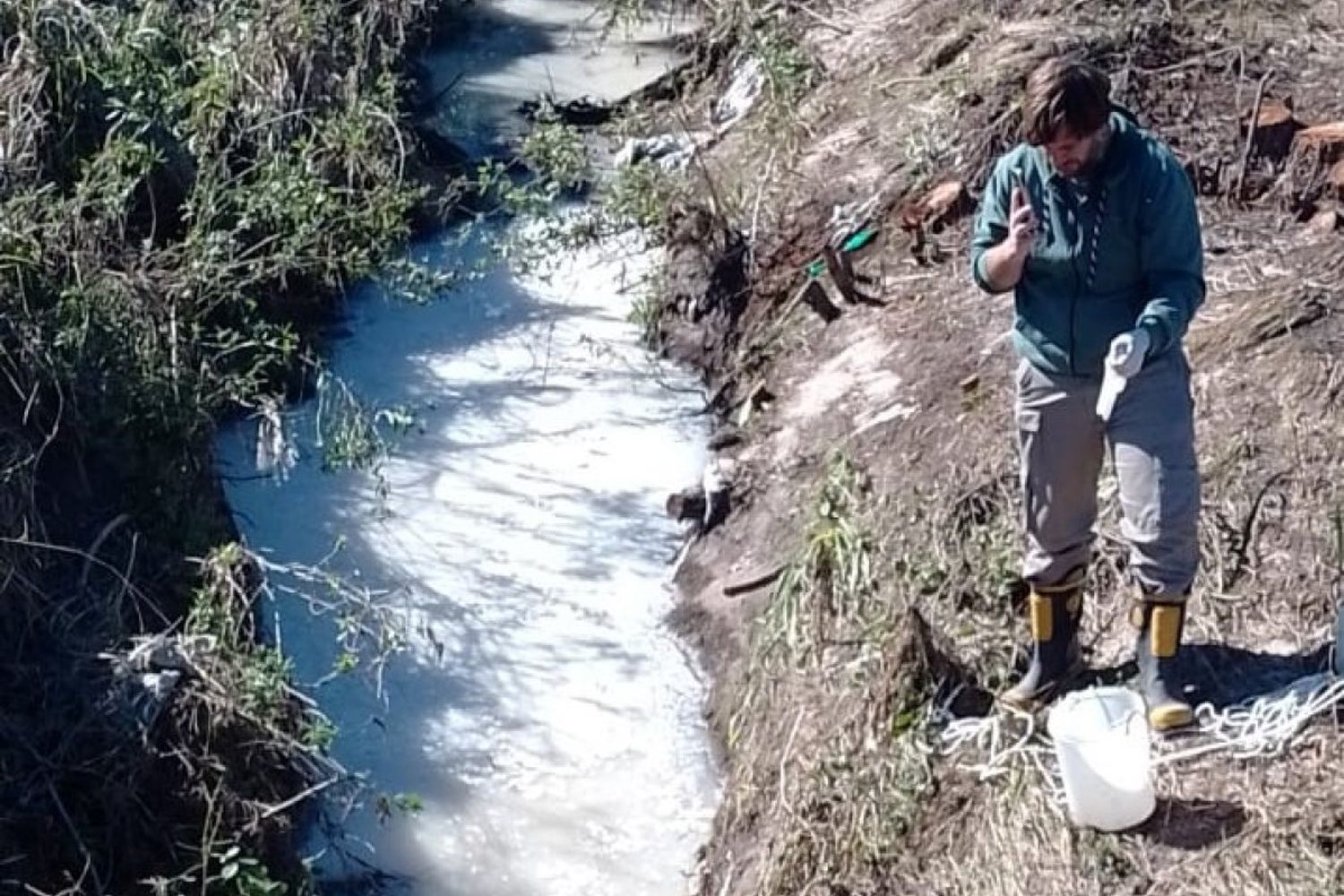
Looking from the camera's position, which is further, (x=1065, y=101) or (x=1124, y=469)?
(x=1124, y=469)

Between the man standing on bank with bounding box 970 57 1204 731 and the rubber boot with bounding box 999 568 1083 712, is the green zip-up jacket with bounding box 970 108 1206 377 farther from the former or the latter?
the rubber boot with bounding box 999 568 1083 712

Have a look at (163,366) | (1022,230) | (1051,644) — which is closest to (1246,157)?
(1051,644)

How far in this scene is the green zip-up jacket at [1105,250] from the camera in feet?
14.4

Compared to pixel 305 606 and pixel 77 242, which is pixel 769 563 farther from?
pixel 77 242

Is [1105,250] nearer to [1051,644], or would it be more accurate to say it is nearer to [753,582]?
[1051,644]

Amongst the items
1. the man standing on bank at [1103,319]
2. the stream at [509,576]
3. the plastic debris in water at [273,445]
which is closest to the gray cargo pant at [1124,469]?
the man standing on bank at [1103,319]

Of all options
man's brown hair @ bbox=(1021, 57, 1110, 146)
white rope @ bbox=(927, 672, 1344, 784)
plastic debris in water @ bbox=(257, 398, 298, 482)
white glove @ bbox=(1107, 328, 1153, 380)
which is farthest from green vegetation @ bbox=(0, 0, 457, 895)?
man's brown hair @ bbox=(1021, 57, 1110, 146)

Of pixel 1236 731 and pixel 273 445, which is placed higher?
pixel 1236 731

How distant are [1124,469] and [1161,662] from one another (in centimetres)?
48

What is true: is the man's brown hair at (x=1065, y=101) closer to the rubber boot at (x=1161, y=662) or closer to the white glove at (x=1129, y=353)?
the white glove at (x=1129, y=353)

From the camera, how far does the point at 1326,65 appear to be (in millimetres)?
7688

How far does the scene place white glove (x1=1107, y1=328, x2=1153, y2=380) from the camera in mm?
4281

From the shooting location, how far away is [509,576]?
744 cm

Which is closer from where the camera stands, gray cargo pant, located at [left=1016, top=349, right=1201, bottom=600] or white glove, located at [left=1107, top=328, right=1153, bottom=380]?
white glove, located at [left=1107, top=328, right=1153, bottom=380]
